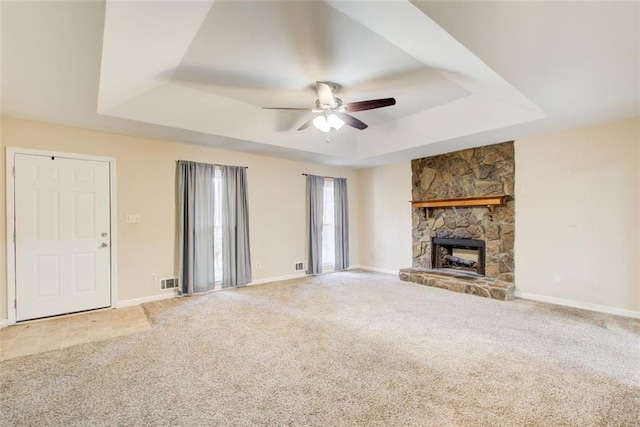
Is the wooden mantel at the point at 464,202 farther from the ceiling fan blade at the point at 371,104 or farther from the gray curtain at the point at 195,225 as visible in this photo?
the gray curtain at the point at 195,225

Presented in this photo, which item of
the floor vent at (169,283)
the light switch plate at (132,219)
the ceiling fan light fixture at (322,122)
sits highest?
the ceiling fan light fixture at (322,122)

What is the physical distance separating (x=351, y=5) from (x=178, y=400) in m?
2.70

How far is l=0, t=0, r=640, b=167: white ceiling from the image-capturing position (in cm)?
186

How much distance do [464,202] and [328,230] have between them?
9.24ft

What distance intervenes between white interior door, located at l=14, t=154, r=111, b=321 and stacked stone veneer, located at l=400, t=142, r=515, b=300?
4.87 m

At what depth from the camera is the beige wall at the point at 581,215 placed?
365cm

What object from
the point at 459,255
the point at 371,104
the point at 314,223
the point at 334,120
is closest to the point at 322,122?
the point at 334,120

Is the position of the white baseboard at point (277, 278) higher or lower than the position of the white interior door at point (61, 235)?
lower

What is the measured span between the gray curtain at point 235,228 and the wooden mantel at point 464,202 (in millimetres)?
3258

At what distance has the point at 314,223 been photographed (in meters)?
6.14

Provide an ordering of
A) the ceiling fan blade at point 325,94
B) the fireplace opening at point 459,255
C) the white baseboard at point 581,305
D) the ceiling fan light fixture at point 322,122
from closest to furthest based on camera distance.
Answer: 1. the ceiling fan blade at point 325,94
2. the ceiling fan light fixture at point 322,122
3. the white baseboard at point 581,305
4. the fireplace opening at point 459,255

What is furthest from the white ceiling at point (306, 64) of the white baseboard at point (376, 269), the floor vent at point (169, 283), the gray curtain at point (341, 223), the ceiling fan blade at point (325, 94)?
the white baseboard at point (376, 269)

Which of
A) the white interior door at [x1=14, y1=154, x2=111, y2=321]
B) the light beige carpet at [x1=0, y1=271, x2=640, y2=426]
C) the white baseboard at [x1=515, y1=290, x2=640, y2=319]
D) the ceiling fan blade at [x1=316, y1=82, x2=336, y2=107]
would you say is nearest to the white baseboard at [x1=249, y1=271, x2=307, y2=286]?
the light beige carpet at [x1=0, y1=271, x2=640, y2=426]

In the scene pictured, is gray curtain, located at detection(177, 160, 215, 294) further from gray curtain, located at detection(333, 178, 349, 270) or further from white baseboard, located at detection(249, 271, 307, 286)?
gray curtain, located at detection(333, 178, 349, 270)
